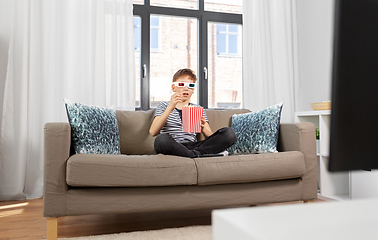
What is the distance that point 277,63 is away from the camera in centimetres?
332

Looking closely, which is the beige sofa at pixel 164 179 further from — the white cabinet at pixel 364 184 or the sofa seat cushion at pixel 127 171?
the white cabinet at pixel 364 184

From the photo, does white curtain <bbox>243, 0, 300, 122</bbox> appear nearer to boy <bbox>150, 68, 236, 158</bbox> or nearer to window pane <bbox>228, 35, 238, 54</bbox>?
boy <bbox>150, 68, 236, 158</bbox>

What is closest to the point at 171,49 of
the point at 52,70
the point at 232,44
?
the point at 232,44

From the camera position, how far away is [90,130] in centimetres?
180

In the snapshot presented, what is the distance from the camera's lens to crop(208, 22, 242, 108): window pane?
25.4 ft

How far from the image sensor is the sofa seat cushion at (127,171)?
1.53 m

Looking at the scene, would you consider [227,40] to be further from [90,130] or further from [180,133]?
[90,130]

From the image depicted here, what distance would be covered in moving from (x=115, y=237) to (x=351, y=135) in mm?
1443

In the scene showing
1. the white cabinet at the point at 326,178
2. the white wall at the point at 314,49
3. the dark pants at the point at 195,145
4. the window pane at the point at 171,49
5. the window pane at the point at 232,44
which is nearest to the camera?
the dark pants at the point at 195,145

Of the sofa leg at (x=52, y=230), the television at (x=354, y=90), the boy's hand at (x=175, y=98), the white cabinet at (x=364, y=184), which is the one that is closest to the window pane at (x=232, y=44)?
the white cabinet at (x=364, y=184)

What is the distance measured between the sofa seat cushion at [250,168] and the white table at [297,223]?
1.28m

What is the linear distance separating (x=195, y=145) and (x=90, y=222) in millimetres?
823

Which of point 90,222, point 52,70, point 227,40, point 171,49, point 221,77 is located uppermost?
point 227,40

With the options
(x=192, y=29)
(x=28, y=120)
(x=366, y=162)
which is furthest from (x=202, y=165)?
(x=192, y=29)
